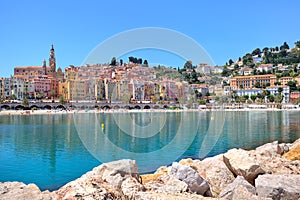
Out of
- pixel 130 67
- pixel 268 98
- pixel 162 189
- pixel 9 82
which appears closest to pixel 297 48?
pixel 268 98

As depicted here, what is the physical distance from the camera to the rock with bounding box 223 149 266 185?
5.28 m

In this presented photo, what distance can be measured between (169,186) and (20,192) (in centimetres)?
202

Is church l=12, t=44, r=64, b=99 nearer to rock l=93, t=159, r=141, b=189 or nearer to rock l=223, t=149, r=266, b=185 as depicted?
rock l=223, t=149, r=266, b=185

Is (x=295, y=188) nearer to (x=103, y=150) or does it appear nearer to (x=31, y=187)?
(x=31, y=187)

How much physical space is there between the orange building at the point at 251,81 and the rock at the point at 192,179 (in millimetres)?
97945

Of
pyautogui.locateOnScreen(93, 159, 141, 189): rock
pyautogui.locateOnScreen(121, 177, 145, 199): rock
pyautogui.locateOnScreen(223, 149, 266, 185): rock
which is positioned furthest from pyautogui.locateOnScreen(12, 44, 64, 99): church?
pyautogui.locateOnScreen(121, 177, 145, 199): rock

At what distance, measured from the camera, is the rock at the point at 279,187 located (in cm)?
428

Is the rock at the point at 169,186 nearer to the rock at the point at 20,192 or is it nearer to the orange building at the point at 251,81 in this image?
the rock at the point at 20,192

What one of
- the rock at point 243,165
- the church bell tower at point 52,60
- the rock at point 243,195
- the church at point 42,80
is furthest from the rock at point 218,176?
the church bell tower at point 52,60

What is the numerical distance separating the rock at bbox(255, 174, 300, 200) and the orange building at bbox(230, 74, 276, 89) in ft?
322

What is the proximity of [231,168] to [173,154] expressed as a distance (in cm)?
699

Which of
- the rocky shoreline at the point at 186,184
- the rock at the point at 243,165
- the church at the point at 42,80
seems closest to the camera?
the rocky shoreline at the point at 186,184

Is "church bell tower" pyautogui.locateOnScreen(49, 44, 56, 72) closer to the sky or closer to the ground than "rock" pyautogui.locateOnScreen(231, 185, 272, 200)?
closer to the sky

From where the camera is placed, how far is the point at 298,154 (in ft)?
22.3
